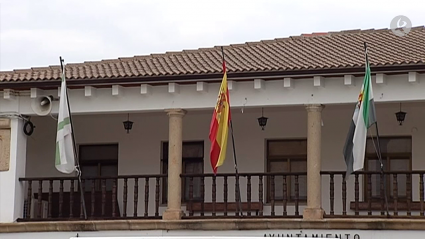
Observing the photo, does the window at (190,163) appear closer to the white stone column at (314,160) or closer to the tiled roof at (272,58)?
the tiled roof at (272,58)

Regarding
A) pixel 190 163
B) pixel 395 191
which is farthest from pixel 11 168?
pixel 395 191

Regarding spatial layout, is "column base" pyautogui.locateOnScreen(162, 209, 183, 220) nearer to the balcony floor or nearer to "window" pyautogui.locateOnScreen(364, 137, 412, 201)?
the balcony floor

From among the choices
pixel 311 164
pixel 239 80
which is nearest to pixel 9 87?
pixel 239 80

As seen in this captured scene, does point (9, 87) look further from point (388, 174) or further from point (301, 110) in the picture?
point (388, 174)

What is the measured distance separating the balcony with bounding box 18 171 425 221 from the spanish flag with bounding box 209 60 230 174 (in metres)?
0.76

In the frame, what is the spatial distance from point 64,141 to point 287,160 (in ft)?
15.1

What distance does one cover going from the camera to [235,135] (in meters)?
23.2

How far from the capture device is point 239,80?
67.5 feet

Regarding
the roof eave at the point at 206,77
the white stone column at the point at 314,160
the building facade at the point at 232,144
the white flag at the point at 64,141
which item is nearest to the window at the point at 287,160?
the building facade at the point at 232,144

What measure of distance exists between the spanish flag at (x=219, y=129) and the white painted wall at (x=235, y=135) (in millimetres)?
2474

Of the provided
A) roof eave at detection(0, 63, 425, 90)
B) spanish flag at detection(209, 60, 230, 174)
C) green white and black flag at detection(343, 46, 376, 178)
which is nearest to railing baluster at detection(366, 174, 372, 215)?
green white and black flag at detection(343, 46, 376, 178)

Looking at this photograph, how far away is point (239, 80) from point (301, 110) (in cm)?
251

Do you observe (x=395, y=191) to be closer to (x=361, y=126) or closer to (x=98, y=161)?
(x=361, y=126)

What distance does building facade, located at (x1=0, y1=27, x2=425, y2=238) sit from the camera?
794 inches
